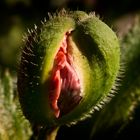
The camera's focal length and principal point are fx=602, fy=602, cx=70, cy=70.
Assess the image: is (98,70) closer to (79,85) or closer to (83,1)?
(79,85)

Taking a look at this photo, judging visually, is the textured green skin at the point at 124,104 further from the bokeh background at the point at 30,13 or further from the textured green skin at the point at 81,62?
the bokeh background at the point at 30,13

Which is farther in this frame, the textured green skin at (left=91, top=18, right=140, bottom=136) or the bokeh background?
the bokeh background

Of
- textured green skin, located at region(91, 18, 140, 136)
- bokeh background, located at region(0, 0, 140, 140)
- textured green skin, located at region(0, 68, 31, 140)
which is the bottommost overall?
textured green skin, located at region(0, 68, 31, 140)

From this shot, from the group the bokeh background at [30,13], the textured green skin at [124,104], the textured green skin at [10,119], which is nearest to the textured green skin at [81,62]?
the textured green skin at [10,119]

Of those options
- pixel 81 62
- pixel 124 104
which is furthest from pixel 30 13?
pixel 81 62

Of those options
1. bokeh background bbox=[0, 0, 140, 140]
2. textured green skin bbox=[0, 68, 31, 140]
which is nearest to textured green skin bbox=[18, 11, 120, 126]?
textured green skin bbox=[0, 68, 31, 140]

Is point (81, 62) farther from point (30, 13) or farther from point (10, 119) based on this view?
point (30, 13)

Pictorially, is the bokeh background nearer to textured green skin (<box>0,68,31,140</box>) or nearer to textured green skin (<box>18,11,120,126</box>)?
textured green skin (<box>0,68,31,140</box>)

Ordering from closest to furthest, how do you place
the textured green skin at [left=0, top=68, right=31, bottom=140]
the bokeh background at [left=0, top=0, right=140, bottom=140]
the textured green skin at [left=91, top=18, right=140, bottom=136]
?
1. the textured green skin at [left=0, top=68, right=31, bottom=140]
2. the textured green skin at [left=91, top=18, right=140, bottom=136]
3. the bokeh background at [left=0, top=0, right=140, bottom=140]
